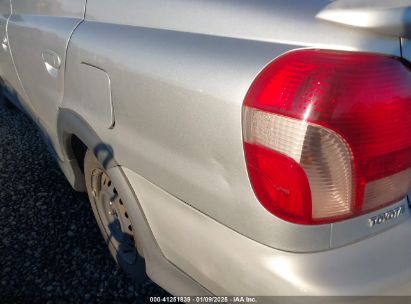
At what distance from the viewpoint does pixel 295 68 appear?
109cm

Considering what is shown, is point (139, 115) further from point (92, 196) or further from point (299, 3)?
point (92, 196)

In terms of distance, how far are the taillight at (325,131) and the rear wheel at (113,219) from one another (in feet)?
3.57

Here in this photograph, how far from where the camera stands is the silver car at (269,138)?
109 cm

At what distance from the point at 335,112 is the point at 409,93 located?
0.85 feet

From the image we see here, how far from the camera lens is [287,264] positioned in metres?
1.17

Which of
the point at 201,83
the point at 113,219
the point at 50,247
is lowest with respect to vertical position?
the point at 50,247

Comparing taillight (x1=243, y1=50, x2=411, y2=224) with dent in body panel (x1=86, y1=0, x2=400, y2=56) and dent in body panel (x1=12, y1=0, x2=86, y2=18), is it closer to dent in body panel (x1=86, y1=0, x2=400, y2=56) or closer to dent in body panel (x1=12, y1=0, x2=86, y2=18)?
dent in body panel (x1=86, y1=0, x2=400, y2=56)

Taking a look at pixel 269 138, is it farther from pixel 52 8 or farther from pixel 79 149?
pixel 52 8

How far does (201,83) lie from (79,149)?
1.34 metres

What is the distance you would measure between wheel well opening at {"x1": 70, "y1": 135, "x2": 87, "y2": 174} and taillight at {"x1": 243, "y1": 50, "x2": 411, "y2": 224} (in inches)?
55.7

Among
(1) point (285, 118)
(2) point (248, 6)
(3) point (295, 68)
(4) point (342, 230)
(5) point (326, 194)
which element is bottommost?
(4) point (342, 230)

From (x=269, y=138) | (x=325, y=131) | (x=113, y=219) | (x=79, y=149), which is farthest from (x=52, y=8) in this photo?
(x=325, y=131)

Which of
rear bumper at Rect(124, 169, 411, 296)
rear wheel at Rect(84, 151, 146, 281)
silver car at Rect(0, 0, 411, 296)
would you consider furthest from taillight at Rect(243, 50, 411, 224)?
rear wheel at Rect(84, 151, 146, 281)

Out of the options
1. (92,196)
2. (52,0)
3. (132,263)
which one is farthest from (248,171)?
(52,0)
